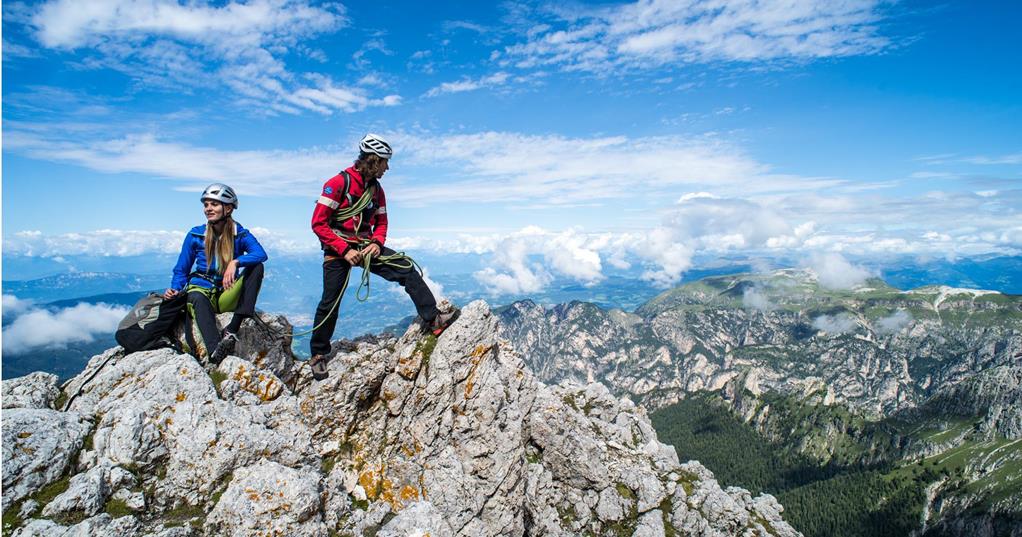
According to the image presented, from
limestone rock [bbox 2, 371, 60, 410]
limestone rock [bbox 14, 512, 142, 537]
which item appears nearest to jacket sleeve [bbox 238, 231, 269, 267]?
limestone rock [bbox 2, 371, 60, 410]

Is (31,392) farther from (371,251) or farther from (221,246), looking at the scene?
(371,251)

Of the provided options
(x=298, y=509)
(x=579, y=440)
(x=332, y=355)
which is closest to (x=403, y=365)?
(x=332, y=355)

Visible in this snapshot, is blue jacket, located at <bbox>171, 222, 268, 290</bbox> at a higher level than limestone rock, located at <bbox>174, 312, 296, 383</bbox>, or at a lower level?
higher

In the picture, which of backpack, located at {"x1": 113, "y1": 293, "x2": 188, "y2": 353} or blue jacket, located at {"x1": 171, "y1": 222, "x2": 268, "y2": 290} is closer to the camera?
backpack, located at {"x1": 113, "y1": 293, "x2": 188, "y2": 353}

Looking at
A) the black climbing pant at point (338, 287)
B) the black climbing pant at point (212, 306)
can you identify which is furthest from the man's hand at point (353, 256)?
the black climbing pant at point (212, 306)

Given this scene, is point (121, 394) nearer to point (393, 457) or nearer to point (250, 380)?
point (250, 380)

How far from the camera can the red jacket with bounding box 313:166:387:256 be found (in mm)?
16281

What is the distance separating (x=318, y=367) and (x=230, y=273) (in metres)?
4.94

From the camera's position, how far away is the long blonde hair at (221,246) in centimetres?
1659

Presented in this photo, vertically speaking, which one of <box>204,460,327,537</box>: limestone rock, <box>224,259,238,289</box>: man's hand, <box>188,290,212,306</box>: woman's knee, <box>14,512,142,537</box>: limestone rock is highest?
<box>224,259,238,289</box>: man's hand

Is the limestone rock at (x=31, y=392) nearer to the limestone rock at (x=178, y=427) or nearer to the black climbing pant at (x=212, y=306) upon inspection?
the limestone rock at (x=178, y=427)

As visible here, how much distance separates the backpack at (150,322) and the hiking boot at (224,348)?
205 cm

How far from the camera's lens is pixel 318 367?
18516mm

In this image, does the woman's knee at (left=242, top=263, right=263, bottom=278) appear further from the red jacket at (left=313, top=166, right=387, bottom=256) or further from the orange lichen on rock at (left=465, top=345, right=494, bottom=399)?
the orange lichen on rock at (left=465, top=345, right=494, bottom=399)
